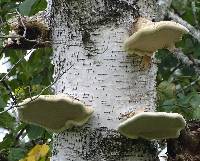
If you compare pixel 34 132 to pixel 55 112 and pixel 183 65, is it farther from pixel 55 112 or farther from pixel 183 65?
pixel 183 65

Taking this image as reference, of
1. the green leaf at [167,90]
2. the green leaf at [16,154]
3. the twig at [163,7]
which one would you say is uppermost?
the twig at [163,7]

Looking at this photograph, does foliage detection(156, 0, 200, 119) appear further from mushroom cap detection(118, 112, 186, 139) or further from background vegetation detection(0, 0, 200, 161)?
mushroom cap detection(118, 112, 186, 139)

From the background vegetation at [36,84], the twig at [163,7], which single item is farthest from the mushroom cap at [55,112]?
the twig at [163,7]

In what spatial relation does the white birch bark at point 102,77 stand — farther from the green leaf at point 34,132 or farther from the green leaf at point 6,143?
the green leaf at point 6,143

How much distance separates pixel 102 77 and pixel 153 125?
0.18m

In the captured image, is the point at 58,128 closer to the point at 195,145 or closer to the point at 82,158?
the point at 82,158

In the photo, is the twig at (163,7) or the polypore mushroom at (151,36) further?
the twig at (163,7)

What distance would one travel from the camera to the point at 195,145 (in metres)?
1.27

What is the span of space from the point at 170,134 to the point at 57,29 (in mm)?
404

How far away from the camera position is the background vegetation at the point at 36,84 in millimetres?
2025

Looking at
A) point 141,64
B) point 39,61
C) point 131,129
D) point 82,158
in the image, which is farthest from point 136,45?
point 39,61

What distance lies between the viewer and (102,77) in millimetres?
1221

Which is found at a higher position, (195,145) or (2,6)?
(2,6)

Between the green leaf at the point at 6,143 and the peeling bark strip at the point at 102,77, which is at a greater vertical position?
the green leaf at the point at 6,143
